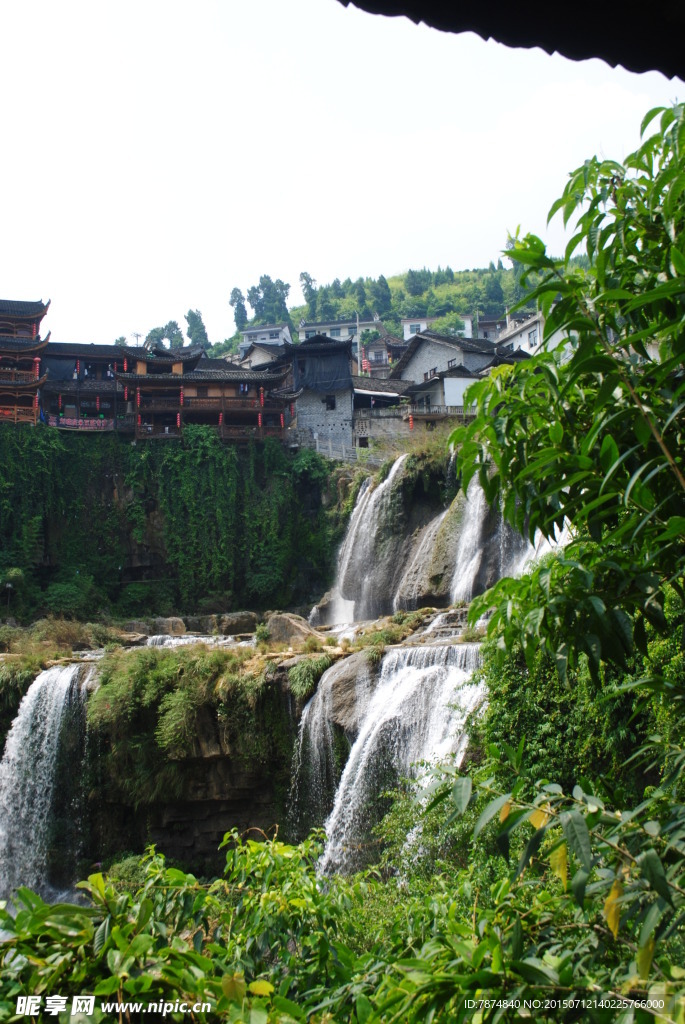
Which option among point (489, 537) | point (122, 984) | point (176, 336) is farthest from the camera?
point (176, 336)

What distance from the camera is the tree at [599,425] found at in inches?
94.6

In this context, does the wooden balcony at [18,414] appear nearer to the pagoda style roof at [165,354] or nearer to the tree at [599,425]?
the pagoda style roof at [165,354]

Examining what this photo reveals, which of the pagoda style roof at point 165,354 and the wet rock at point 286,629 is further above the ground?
the pagoda style roof at point 165,354

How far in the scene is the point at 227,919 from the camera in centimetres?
321

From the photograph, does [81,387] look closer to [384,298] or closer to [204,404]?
[204,404]

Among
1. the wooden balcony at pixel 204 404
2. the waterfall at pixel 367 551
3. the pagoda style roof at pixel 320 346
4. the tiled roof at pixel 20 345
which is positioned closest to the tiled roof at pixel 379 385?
the pagoda style roof at pixel 320 346

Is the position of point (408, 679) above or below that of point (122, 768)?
above

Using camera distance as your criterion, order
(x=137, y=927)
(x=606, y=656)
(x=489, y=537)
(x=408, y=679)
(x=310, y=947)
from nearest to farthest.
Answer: (x=137, y=927)
(x=606, y=656)
(x=310, y=947)
(x=408, y=679)
(x=489, y=537)

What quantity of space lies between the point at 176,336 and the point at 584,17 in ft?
281

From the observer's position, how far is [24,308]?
129 ft

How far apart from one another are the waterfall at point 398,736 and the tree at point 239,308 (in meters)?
83.0

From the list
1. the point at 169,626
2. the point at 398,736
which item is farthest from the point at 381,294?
the point at 398,736

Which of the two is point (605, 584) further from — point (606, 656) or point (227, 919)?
point (227, 919)

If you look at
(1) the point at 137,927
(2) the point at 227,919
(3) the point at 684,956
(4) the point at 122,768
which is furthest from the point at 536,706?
(4) the point at 122,768
